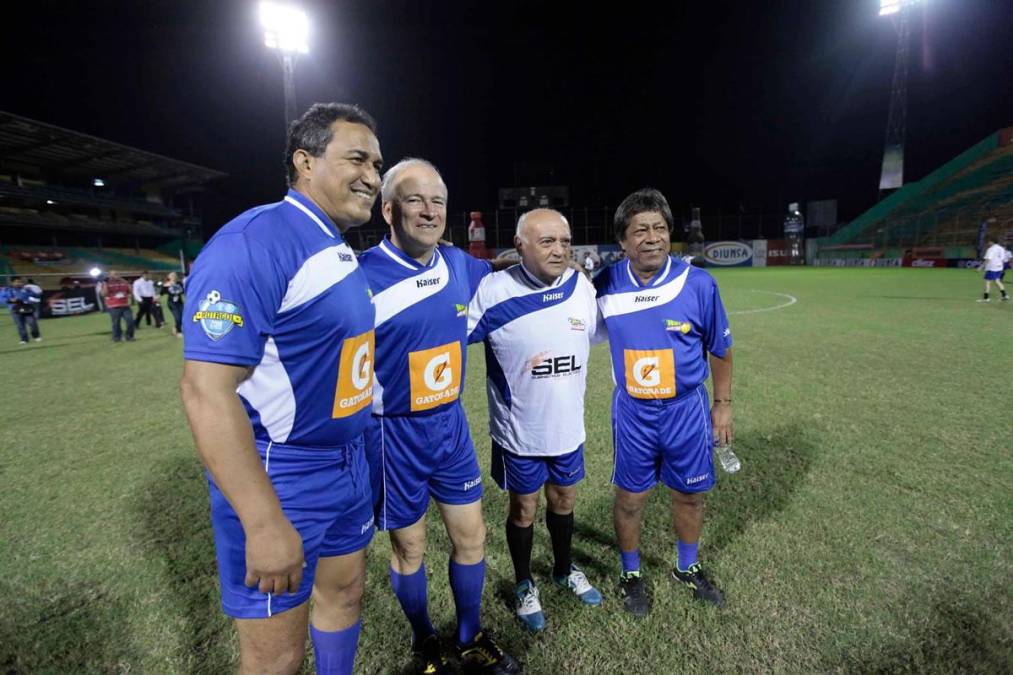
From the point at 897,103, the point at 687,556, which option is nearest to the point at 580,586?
the point at 687,556

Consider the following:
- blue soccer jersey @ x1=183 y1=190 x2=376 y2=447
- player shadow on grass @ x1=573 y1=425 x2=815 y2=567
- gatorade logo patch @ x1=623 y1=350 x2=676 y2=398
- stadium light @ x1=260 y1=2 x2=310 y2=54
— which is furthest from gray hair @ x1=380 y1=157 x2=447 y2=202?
stadium light @ x1=260 y1=2 x2=310 y2=54

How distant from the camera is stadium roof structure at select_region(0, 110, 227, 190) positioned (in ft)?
106

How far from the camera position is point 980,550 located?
2.98 metres

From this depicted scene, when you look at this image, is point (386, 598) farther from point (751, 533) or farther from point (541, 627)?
point (751, 533)

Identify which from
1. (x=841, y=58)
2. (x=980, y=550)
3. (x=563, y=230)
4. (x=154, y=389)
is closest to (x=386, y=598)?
(x=563, y=230)

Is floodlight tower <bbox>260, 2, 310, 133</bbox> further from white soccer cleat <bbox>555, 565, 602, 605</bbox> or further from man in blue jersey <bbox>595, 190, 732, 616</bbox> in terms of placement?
white soccer cleat <bbox>555, 565, 602, 605</bbox>

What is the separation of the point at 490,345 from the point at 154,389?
7586mm

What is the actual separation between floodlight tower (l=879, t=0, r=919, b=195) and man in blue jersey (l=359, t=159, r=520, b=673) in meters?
54.2

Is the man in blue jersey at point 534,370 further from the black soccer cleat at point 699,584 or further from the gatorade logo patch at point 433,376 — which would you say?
the black soccer cleat at point 699,584

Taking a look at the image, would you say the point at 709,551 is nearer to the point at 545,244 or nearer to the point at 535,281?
the point at 535,281

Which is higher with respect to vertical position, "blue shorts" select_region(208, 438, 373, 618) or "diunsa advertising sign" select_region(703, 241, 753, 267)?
"diunsa advertising sign" select_region(703, 241, 753, 267)

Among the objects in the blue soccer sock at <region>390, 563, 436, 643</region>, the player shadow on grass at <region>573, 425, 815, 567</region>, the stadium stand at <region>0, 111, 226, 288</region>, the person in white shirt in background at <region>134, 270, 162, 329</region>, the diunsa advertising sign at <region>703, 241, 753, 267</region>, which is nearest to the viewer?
the blue soccer sock at <region>390, 563, 436, 643</region>

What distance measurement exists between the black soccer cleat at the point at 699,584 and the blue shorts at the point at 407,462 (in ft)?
5.00

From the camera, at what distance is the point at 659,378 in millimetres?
2682
